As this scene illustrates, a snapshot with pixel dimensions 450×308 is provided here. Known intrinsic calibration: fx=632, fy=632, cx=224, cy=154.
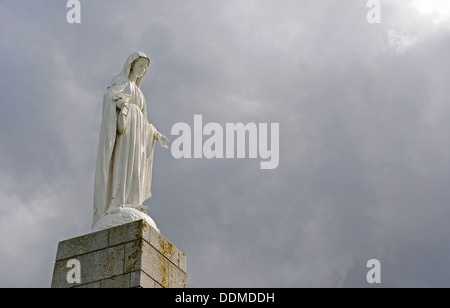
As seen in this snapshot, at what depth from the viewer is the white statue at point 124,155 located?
1439 cm

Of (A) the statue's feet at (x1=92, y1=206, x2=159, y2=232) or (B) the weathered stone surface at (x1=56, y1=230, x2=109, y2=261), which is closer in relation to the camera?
(B) the weathered stone surface at (x1=56, y1=230, x2=109, y2=261)

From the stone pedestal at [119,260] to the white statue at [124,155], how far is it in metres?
0.48

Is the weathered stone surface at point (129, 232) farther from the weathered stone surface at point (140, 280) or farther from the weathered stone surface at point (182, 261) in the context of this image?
the weathered stone surface at point (182, 261)

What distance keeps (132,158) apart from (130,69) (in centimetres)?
267

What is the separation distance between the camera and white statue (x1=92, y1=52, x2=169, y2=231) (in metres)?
14.4

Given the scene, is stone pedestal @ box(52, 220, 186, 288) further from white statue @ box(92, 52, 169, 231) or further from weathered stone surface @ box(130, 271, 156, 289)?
white statue @ box(92, 52, 169, 231)

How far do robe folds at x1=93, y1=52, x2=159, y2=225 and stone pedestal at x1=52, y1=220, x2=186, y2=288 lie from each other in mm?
917

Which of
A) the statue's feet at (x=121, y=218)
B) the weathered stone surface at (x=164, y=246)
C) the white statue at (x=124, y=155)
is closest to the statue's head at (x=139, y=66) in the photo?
the white statue at (x=124, y=155)

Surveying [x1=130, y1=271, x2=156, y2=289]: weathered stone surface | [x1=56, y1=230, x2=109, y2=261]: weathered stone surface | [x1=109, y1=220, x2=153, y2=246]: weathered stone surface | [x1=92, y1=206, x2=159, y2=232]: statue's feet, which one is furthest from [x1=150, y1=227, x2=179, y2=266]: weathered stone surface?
[x1=56, y1=230, x2=109, y2=261]: weathered stone surface

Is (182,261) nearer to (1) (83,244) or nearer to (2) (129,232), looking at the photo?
(2) (129,232)

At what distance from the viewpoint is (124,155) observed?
49.2 ft

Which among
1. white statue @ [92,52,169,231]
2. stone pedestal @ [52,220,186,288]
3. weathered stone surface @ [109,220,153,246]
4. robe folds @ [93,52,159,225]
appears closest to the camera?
stone pedestal @ [52,220,186,288]
